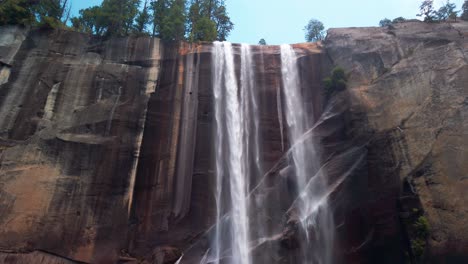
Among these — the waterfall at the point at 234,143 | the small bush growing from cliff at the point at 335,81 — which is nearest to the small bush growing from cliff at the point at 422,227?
the waterfall at the point at 234,143

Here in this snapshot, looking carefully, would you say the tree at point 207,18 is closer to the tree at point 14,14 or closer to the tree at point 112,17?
the tree at point 112,17

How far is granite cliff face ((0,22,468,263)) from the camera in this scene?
1569cm

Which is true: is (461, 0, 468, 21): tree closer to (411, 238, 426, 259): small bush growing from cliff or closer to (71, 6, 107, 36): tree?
(411, 238, 426, 259): small bush growing from cliff

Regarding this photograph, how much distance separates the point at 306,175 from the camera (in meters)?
17.9

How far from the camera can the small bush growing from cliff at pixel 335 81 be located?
19422mm

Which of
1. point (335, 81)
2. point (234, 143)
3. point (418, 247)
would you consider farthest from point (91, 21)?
point (418, 247)

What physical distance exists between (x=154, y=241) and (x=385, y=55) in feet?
50.4

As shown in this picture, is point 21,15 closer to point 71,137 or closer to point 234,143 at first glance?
point 71,137

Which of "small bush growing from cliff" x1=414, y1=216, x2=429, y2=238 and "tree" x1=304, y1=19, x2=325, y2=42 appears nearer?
"small bush growing from cliff" x1=414, y1=216, x2=429, y2=238

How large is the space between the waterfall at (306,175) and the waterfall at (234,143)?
2075 mm

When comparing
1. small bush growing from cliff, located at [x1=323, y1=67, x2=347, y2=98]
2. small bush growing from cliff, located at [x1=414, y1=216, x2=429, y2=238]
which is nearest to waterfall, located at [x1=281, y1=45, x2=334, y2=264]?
small bush growing from cliff, located at [x1=323, y1=67, x2=347, y2=98]

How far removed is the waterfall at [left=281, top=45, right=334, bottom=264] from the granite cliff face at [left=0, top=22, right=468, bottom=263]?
54cm

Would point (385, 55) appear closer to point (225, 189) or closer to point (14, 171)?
point (225, 189)

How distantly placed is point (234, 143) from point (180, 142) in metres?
2.91
